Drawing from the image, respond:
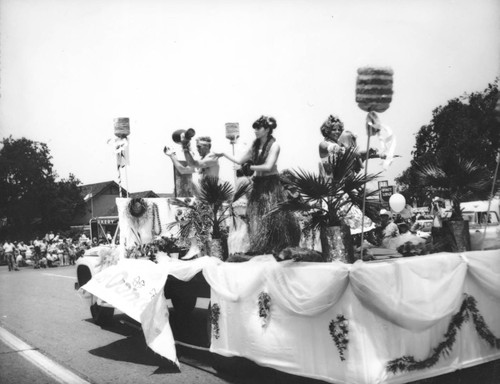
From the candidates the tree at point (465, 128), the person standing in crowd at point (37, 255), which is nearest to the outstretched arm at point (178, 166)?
the tree at point (465, 128)

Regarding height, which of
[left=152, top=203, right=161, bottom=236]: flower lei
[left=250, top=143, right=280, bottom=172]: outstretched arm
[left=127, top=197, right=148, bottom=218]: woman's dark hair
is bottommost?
[left=152, top=203, right=161, bottom=236]: flower lei

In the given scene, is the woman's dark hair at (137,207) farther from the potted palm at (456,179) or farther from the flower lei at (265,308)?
the potted palm at (456,179)

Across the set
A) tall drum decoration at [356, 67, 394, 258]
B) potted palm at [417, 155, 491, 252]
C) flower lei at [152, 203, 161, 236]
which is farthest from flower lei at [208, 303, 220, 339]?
flower lei at [152, 203, 161, 236]

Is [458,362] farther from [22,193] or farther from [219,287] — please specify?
[22,193]

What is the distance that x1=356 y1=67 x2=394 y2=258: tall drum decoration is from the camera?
4.47 metres

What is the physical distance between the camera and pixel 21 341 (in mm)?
7688

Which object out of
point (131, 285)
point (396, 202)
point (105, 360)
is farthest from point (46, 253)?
point (396, 202)

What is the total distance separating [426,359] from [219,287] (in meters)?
2.09

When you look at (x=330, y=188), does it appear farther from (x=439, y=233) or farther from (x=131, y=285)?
(x=131, y=285)

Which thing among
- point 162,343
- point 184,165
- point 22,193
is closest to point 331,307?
point 162,343

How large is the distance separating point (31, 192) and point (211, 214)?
47.6m

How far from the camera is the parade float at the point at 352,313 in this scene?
12.8 ft

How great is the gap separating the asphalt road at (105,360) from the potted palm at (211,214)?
144 centimetres

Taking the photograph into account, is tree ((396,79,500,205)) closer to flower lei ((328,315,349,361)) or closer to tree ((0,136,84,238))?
flower lei ((328,315,349,361))
